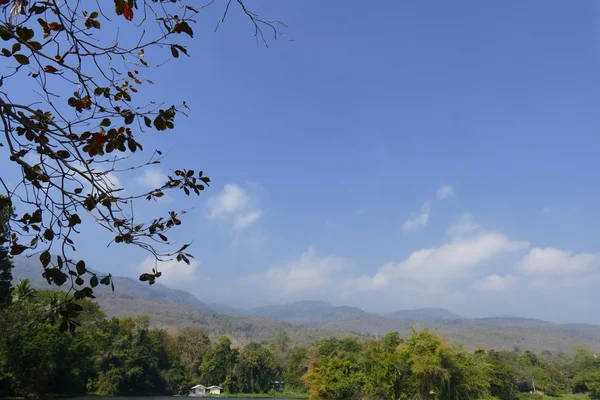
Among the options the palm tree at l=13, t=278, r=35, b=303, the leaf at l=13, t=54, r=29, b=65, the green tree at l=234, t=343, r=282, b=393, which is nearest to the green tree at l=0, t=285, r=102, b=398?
the palm tree at l=13, t=278, r=35, b=303

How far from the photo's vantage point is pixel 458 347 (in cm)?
2986

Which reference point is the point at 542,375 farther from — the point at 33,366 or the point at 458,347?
the point at 33,366

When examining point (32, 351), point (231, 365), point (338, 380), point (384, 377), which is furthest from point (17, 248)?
point (231, 365)

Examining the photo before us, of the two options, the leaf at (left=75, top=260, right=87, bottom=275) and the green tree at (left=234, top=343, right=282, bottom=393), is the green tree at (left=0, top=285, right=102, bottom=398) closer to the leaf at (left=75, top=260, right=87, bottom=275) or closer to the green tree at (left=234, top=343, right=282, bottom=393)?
the green tree at (left=234, top=343, right=282, bottom=393)

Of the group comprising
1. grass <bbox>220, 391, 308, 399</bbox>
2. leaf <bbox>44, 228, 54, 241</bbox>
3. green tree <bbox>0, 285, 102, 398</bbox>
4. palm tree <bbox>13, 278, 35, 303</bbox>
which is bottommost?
grass <bbox>220, 391, 308, 399</bbox>

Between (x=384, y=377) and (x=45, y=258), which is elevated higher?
(x=45, y=258)

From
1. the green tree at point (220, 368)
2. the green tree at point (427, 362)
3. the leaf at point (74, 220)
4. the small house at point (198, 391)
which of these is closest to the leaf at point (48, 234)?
the leaf at point (74, 220)

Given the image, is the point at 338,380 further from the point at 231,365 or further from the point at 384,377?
the point at 231,365

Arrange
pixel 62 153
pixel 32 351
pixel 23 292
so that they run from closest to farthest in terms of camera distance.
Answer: pixel 62 153 → pixel 32 351 → pixel 23 292

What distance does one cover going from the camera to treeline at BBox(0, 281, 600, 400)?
91.0ft

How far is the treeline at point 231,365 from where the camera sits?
91.0 feet

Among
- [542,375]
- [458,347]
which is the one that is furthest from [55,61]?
[542,375]

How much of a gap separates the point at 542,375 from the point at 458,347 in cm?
3238

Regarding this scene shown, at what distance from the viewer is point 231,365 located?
5597cm
